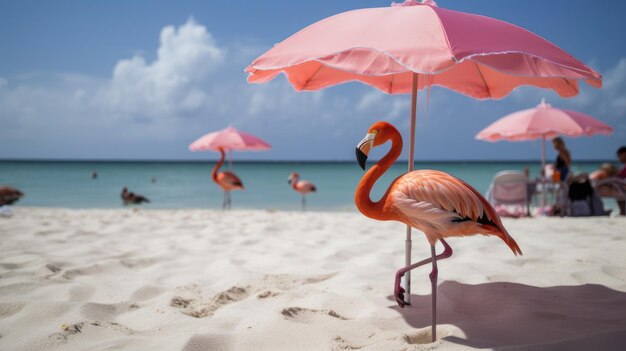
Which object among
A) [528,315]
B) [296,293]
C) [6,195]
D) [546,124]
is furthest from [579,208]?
[6,195]

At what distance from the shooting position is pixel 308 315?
9.39 ft

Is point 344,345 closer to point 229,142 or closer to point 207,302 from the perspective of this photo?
point 207,302

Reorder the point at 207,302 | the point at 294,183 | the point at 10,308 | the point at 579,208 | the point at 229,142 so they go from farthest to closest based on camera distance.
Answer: the point at 294,183
the point at 229,142
the point at 579,208
the point at 207,302
the point at 10,308

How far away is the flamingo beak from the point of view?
2.47 metres

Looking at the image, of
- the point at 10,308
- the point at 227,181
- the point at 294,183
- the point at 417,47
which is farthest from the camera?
the point at 294,183

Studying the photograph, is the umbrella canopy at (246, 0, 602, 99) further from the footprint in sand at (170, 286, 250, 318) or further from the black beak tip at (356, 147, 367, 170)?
the footprint in sand at (170, 286, 250, 318)

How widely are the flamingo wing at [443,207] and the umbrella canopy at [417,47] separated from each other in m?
0.63

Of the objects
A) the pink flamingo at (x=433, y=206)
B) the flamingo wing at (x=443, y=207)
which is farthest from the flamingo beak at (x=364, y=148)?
the flamingo wing at (x=443, y=207)

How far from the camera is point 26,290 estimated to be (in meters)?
3.37

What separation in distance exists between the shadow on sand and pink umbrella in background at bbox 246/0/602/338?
49cm

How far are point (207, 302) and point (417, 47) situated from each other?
2353mm

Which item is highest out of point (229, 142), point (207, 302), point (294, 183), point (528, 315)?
point (229, 142)

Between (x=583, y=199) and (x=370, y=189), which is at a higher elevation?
(x=370, y=189)

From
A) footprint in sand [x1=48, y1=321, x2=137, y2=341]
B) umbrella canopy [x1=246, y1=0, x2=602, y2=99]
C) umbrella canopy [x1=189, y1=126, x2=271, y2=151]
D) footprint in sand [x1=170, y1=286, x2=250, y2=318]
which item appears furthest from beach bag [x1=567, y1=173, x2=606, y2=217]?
footprint in sand [x1=48, y1=321, x2=137, y2=341]
